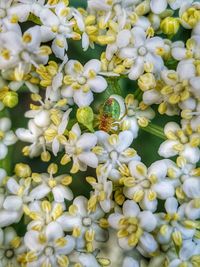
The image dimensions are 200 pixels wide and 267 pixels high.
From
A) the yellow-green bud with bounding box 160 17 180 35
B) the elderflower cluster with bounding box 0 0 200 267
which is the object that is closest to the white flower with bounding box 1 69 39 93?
the elderflower cluster with bounding box 0 0 200 267

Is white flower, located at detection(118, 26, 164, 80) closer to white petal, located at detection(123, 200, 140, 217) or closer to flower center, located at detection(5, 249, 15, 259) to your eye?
white petal, located at detection(123, 200, 140, 217)

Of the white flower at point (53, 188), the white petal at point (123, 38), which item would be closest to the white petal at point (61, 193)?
the white flower at point (53, 188)

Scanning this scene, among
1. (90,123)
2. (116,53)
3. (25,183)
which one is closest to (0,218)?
(25,183)

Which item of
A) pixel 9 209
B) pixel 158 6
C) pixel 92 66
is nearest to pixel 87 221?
pixel 9 209

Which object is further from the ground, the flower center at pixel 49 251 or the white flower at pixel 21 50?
the white flower at pixel 21 50

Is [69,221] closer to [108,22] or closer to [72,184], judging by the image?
[72,184]

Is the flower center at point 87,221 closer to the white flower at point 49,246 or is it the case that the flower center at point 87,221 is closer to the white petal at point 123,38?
the white flower at point 49,246

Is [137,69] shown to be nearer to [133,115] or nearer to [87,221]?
[133,115]
